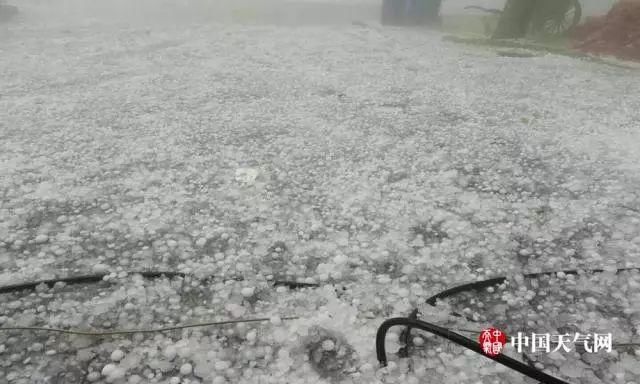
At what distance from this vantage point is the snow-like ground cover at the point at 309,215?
3.23m

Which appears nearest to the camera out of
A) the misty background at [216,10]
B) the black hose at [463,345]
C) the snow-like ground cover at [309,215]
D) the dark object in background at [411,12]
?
the black hose at [463,345]

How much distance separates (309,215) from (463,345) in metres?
2.48

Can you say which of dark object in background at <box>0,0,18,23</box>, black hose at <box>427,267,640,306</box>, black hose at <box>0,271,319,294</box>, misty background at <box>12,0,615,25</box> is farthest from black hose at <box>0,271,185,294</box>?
dark object in background at <box>0,0,18,23</box>

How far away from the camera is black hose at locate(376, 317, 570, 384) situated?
7.82 feet

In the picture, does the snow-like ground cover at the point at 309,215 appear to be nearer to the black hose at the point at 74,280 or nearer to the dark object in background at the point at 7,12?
the black hose at the point at 74,280

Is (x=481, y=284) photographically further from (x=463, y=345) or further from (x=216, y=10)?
(x=216, y=10)

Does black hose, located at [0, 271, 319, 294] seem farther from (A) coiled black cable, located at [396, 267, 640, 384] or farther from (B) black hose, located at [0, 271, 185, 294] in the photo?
(A) coiled black cable, located at [396, 267, 640, 384]

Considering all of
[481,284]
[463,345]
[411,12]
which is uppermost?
[411,12]

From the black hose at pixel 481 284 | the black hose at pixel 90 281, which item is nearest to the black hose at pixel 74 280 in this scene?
the black hose at pixel 90 281

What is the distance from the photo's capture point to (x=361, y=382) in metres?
3.03

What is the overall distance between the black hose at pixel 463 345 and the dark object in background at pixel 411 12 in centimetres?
1400

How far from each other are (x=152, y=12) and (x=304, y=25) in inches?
245

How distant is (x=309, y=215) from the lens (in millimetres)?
4754

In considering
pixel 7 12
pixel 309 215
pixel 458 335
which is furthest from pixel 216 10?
pixel 458 335
